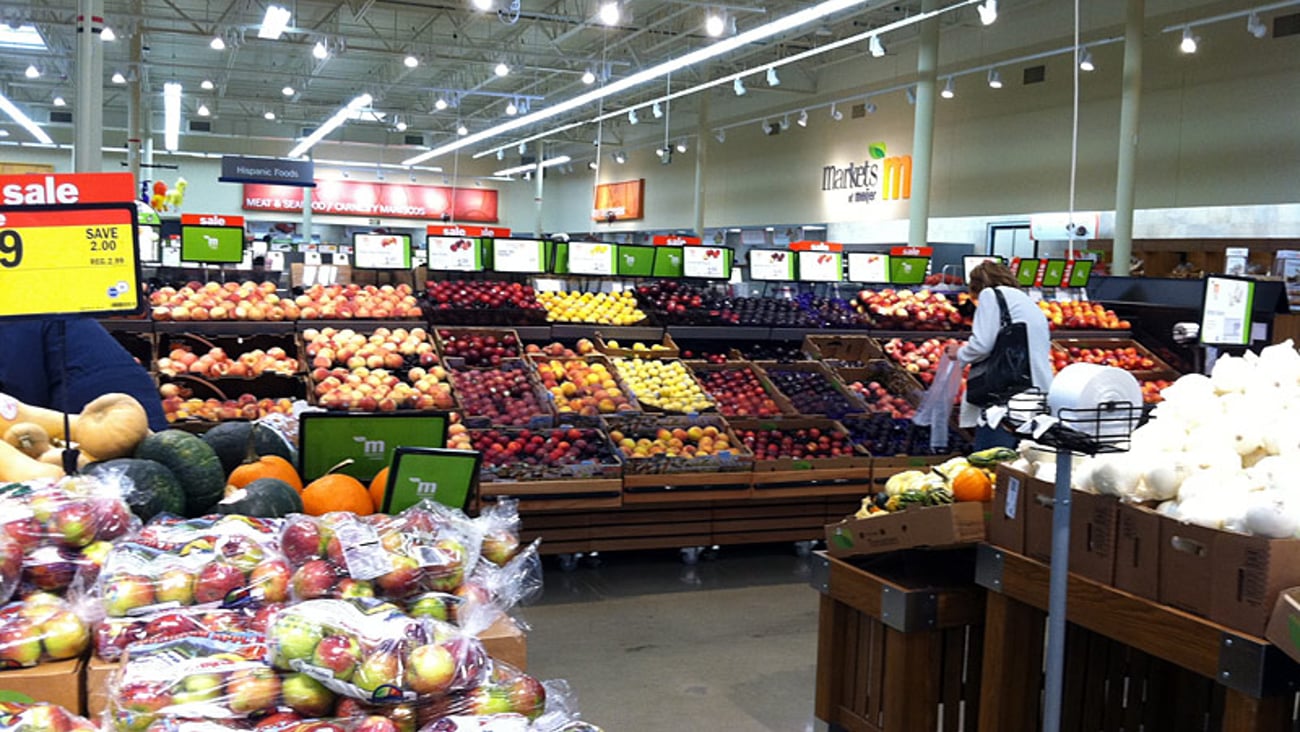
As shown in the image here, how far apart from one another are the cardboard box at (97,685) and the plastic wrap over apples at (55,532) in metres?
0.23

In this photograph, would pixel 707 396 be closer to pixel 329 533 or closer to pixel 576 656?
pixel 576 656

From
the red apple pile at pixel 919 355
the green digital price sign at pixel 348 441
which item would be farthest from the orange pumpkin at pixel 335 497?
the red apple pile at pixel 919 355

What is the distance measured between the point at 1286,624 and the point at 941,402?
415 centimetres

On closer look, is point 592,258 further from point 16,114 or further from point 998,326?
point 16,114

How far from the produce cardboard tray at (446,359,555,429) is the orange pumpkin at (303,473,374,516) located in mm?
3291

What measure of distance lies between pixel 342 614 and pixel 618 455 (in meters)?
4.14

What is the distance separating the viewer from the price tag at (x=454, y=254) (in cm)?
802

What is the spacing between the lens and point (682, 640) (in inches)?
181

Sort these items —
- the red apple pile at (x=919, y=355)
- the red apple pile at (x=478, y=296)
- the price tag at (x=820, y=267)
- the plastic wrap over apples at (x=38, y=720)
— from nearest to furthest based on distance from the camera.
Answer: the plastic wrap over apples at (x=38, y=720) → the red apple pile at (x=478, y=296) → the red apple pile at (x=919, y=355) → the price tag at (x=820, y=267)

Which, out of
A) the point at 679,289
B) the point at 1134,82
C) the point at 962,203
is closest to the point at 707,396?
the point at 679,289

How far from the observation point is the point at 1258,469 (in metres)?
2.38

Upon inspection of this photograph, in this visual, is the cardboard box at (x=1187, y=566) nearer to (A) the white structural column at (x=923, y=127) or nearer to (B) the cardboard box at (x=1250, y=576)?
(B) the cardboard box at (x=1250, y=576)

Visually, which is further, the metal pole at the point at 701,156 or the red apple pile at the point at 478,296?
the metal pole at the point at 701,156

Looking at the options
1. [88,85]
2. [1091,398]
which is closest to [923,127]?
[88,85]
